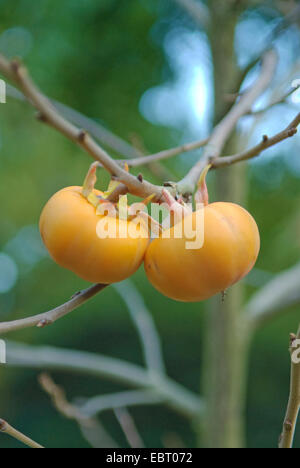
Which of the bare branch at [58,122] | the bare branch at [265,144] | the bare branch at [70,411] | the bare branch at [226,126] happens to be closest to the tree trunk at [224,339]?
the bare branch at [70,411]

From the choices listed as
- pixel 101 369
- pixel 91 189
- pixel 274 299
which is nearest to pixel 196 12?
pixel 274 299

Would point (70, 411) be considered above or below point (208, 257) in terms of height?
above

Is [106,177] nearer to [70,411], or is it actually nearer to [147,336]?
[147,336]

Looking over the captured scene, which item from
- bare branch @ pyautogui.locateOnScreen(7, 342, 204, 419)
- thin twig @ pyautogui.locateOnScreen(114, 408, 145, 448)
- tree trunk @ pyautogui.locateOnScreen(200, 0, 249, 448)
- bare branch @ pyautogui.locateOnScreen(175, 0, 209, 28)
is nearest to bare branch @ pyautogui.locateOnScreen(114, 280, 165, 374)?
bare branch @ pyautogui.locateOnScreen(7, 342, 204, 419)

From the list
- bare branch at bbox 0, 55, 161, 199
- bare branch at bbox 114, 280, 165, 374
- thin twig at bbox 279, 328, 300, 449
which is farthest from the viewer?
bare branch at bbox 114, 280, 165, 374

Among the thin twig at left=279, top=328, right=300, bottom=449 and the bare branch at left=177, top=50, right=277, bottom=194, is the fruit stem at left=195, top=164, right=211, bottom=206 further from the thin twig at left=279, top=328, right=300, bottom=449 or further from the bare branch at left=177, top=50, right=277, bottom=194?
the thin twig at left=279, top=328, right=300, bottom=449
